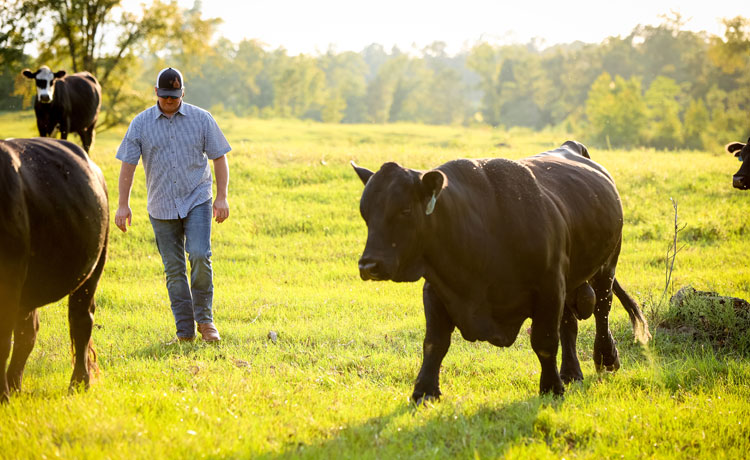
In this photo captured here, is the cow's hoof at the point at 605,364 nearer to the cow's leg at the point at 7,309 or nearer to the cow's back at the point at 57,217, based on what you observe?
the cow's back at the point at 57,217

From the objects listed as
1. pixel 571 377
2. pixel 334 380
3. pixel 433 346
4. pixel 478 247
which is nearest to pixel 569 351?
pixel 571 377

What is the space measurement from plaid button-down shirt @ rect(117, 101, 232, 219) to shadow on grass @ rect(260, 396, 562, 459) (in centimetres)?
327

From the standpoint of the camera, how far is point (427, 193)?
4.81 metres

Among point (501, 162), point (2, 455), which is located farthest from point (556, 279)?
point (2, 455)

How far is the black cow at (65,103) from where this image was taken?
56.5 feet

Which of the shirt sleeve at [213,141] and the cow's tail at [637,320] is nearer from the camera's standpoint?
the cow's tail at [637,320]

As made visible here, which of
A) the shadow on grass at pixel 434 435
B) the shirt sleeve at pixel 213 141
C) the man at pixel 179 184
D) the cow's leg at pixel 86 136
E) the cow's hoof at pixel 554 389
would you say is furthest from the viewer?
the cow's leg at pixel 86 136

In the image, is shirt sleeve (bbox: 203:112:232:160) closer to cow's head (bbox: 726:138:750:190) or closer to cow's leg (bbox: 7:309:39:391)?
cow's leg (bbox: 7:309:39:391)

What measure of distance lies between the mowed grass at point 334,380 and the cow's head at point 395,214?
1.12 m

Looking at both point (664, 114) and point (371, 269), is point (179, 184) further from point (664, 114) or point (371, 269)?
point (664, 114)

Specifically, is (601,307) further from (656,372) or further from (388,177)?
(388,177)

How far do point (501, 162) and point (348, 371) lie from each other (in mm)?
2418

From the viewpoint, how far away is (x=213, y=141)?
743 cm

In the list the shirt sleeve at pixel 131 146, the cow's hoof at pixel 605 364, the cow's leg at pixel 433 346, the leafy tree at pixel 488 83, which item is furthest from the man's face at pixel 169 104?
the leafy tree at pixel 488 83
